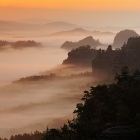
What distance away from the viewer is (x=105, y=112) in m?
41.6

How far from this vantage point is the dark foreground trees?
36.6m

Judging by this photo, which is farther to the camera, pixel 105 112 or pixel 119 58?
pixel 119 58

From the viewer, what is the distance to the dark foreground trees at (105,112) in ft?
120

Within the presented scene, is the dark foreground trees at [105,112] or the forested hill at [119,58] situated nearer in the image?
the dark foreground trees at [105,112]

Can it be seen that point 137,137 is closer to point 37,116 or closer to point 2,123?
point 37,116

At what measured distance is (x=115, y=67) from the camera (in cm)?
14625

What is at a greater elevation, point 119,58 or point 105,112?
point 119,58

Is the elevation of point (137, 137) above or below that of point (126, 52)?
below

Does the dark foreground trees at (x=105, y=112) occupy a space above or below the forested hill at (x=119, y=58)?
below

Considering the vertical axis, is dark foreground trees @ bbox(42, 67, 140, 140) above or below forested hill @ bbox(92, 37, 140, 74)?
below

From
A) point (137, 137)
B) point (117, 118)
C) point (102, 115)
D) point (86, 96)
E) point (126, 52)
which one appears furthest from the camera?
point (126, 52)

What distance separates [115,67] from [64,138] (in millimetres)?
112528

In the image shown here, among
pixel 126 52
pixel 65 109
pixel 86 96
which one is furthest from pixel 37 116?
pixel 86 96

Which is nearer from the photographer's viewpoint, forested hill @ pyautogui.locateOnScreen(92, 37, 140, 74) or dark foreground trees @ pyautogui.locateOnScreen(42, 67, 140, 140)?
Answer: dark foreground trees @ pyautogui.locateOnScreen(42, 67, 140, 140)
